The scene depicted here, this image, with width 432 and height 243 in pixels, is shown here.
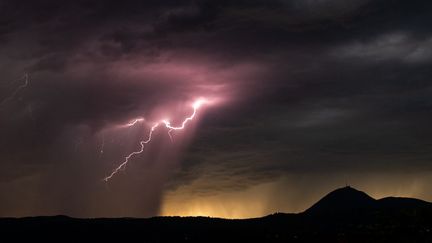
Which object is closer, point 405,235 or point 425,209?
point 405,235

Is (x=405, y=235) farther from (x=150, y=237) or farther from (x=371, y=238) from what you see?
(x=150, y=237)

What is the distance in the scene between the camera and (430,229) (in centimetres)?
12081

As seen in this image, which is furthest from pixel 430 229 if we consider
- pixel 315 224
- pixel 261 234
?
pixel 315 224

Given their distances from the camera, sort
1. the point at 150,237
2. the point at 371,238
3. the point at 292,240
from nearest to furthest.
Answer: the point at 371,238, the point at 292,240, the point at 150,237

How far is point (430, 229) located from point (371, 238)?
638 inches

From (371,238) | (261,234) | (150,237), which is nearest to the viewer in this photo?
(371,238)

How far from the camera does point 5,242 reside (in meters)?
195

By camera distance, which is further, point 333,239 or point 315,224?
point 315,224

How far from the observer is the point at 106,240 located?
630ft

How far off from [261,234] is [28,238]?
89.8 metres

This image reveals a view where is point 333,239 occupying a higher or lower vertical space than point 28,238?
lower

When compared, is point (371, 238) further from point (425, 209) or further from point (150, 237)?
point (150, 237)

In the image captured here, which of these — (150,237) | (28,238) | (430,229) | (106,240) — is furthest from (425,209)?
(28,238)

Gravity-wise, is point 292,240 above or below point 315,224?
below
